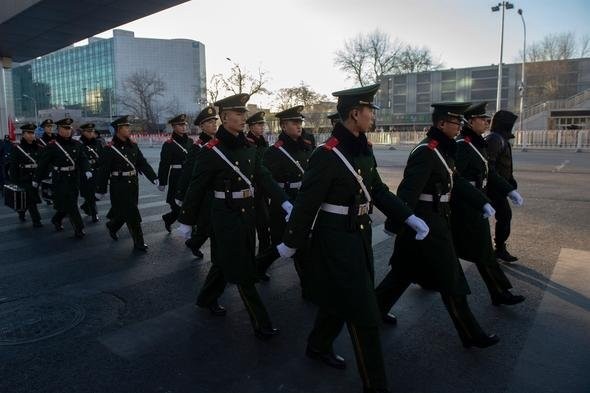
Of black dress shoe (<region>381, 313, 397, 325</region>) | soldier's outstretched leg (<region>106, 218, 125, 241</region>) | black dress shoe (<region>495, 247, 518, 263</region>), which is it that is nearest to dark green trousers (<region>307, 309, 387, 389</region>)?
black dress shoe (<region>381, 313, 397, 325</region>)

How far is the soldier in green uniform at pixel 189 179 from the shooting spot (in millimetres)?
6094

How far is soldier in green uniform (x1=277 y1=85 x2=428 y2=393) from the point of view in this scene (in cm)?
320

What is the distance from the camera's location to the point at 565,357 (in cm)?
386

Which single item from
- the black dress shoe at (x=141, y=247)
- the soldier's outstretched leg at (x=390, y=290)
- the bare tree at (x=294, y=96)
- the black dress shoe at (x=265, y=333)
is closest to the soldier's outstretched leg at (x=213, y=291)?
the black dress shoe at (x=265, y=333)

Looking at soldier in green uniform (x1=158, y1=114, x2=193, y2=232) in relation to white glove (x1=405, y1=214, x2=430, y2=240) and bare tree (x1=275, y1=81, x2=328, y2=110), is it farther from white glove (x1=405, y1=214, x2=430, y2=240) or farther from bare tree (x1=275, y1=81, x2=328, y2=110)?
bare tree (x1=275, y1=81, x2=328, y2=110)

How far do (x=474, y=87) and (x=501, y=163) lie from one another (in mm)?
69716

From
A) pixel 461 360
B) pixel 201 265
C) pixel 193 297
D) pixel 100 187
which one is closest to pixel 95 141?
pixel 100 187

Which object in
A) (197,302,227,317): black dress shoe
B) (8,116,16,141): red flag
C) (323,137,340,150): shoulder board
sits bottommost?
(197,302,227,317): black dress shoe

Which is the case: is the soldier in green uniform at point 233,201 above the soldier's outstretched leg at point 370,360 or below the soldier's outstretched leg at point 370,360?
above

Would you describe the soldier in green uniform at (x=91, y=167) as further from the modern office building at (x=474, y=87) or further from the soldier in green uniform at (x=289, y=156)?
the modern office building at (x=474, y=87)

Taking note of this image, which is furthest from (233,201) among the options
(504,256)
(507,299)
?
(504,256)

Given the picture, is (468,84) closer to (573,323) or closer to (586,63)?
(586,63)

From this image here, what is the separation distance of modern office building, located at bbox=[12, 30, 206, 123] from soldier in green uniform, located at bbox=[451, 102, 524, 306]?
12066 cm

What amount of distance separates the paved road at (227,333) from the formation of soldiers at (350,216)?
0.84ft
